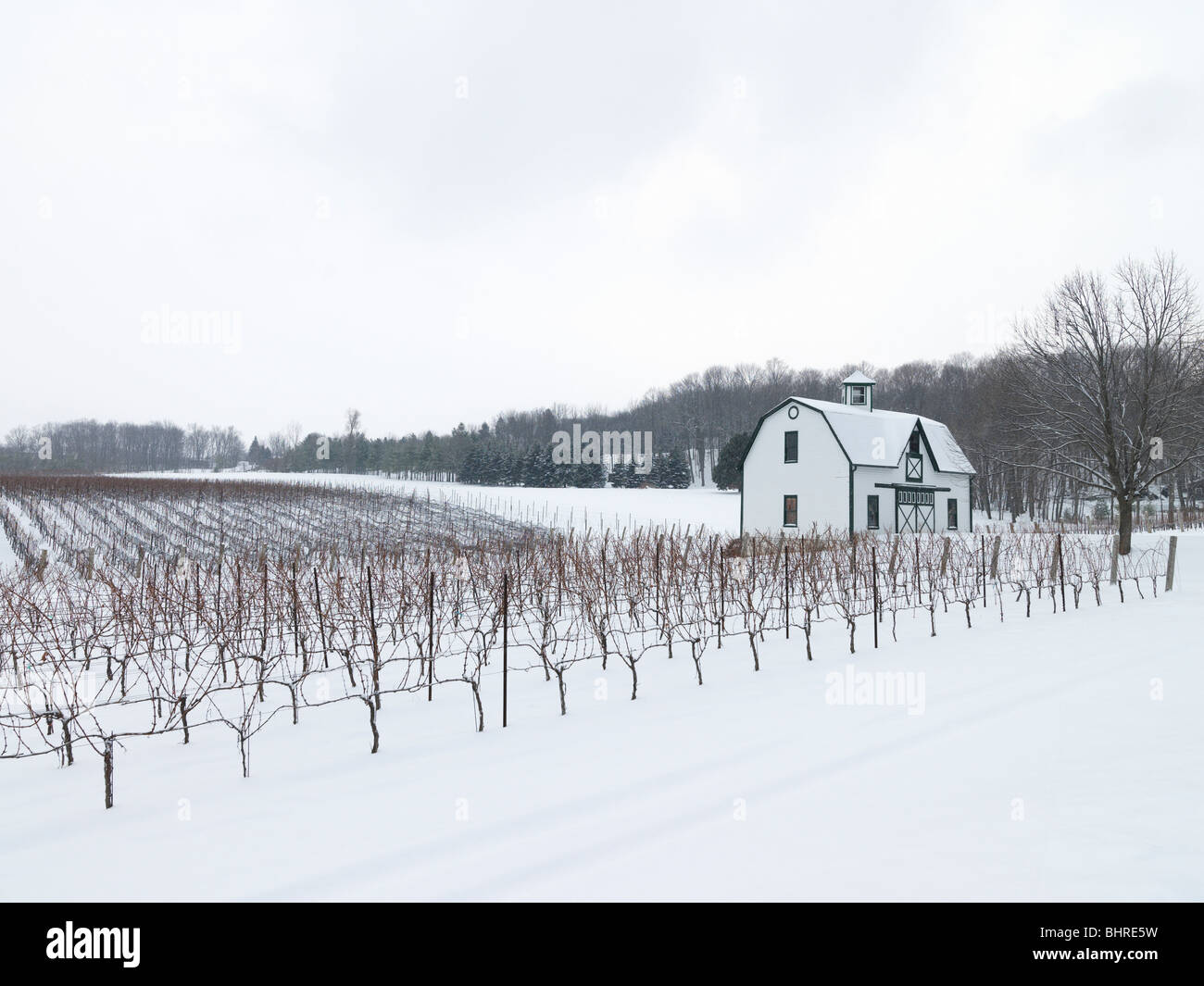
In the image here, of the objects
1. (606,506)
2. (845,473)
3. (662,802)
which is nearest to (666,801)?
(662,802)

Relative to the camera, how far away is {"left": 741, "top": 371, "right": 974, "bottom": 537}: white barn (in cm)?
2909

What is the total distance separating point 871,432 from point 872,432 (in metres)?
0.07

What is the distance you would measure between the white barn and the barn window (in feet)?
0.13

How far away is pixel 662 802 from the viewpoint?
192 inches

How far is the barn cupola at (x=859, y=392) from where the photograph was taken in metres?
34.5

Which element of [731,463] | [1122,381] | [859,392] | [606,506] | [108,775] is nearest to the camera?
[108,775]

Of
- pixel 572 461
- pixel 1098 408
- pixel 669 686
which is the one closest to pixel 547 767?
pixel 669 686

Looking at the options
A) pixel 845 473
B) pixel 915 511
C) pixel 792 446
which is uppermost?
pixel 792 446

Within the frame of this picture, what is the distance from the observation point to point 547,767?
5.66 metres

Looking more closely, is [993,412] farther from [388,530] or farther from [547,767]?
[547,767]

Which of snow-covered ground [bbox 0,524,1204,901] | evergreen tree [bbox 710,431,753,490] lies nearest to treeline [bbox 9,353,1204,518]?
evergreen tree [bbox 710,431,753,490]

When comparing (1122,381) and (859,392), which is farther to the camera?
(859,392)

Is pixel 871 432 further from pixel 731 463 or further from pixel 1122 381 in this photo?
pixel 731 463

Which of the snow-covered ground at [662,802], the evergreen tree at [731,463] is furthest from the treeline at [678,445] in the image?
the snow-covered ground at [662,802]
